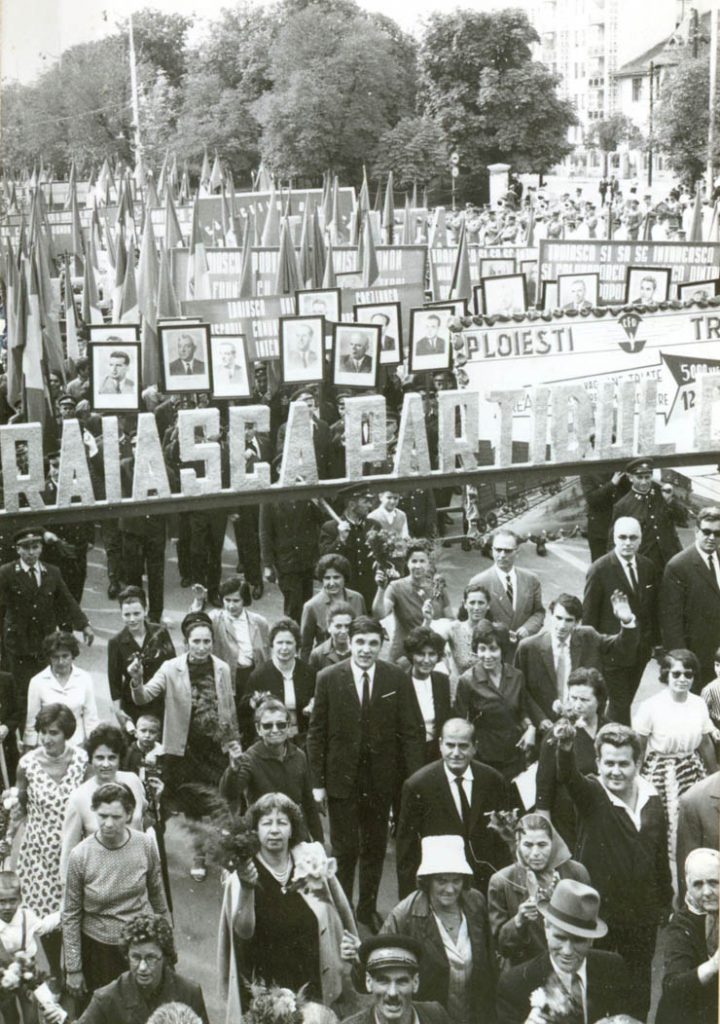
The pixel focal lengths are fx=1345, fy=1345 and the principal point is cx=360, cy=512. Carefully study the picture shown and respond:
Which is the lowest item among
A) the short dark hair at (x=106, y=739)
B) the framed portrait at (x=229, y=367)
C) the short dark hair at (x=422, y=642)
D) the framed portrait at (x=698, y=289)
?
the short dark hair at (x=106, y=739)

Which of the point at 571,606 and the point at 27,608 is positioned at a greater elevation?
the point at 571,606

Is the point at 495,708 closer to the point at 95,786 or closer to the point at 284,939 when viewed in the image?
the point at 284,939

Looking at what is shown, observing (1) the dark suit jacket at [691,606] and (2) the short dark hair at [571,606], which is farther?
(1) the dark suit jacket at [691,606]

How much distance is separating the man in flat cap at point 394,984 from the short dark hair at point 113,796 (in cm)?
119

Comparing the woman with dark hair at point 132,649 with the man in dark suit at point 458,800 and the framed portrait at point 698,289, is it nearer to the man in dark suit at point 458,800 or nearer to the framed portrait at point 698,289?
the man in dark suit at point 458,800

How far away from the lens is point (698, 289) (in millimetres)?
Result: 12055

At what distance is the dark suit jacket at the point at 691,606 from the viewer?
828cm

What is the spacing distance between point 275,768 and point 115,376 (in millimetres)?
4417

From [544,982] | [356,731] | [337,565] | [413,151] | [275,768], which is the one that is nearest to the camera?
[544,982]

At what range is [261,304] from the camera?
12.8m

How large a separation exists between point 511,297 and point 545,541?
10.1 feet

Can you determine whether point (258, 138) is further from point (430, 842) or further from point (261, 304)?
point (430, 842)

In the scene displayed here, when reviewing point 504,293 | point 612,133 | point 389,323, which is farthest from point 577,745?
point 612,133

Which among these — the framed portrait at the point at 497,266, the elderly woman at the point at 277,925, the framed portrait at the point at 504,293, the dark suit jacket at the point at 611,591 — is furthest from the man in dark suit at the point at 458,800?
the framed portrait at the point at 497,266
